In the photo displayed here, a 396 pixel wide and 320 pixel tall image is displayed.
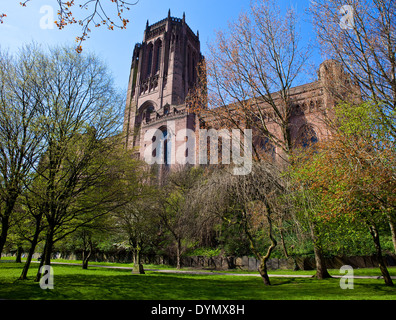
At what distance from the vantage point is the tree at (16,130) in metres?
8.75

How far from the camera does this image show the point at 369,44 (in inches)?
343

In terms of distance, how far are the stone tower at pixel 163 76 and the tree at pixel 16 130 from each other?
93.1 feet

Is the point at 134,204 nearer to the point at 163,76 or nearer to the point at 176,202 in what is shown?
the point at 176,202

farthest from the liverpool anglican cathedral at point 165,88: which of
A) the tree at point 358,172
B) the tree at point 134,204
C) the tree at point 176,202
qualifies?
the tree at point 358,172

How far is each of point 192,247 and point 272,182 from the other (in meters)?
16.1

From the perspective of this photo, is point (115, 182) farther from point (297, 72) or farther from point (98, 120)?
point (297, 72)

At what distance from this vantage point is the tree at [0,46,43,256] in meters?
8.75

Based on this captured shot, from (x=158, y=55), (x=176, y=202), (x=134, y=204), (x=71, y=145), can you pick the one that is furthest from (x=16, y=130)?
(x=158, y=55)

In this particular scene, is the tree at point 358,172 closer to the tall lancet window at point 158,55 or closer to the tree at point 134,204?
the tree at point 134,204

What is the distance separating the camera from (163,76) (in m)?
46.8

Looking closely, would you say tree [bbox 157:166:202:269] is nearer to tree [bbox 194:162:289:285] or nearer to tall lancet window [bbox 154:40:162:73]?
tree [bbox 194:162:289:285]

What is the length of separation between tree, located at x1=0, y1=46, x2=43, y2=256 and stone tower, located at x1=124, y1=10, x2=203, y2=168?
28376 mm

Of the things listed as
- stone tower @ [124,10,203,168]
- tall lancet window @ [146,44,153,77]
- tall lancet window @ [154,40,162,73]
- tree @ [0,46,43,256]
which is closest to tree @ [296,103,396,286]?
tree @ [0,46,43,256]
